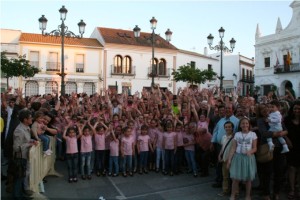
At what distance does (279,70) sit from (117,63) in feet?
64.1

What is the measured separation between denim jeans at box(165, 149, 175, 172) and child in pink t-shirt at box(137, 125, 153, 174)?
1.53 feet

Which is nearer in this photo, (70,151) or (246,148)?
(246,148)

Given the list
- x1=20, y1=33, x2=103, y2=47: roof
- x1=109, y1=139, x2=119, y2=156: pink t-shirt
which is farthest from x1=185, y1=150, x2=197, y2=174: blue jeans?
x1=20, y1=33, x2=103, y2=47: roof

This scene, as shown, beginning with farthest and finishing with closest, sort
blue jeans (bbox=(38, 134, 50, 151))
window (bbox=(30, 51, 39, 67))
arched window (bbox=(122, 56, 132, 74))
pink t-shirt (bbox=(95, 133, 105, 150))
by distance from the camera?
arched window (bbox=(122, 56, 132, 74))
window (bbox=(30, 51, 39, 67))
pink t-shirt (bbox=(95, 133, 105, 150))
blue jeans (bbox=(38, 134, 50, 151))

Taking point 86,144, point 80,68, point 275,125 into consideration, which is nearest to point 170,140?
point 86,144

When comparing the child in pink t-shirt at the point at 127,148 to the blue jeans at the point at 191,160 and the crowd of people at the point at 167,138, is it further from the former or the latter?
the blue jeans at the point at 191,160

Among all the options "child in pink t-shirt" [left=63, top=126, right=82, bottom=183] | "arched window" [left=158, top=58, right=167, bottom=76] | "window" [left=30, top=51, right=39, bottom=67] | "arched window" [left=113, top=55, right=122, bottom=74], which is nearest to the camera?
"child in pink t-shirt" [left=63, top=126, right=82, bottom=183]

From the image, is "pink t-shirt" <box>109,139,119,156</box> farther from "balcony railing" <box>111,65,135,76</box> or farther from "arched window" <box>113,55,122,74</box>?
"arched window" <box>113,55,122,74</box>

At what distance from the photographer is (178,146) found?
792 centimetres

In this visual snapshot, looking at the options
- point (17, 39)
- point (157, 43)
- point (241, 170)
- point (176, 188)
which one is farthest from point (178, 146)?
point (157, 43)

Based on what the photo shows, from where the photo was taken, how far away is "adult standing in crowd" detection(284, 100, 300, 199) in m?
5.87

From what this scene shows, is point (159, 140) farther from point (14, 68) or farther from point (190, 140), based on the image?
point (14, 68)

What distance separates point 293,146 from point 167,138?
120 inches

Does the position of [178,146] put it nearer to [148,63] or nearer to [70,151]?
[70,151]
